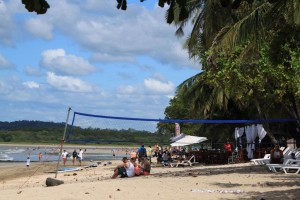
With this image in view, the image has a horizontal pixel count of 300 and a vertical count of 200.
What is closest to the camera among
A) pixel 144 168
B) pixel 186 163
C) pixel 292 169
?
pixel 292 169

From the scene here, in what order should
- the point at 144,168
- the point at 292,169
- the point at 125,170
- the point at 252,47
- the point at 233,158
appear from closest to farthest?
the point at 252,47
the point at 292,169
the point at 125,170
the point at 144,168
the point at 233,158

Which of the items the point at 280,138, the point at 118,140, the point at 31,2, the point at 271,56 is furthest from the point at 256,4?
the point at 280,138

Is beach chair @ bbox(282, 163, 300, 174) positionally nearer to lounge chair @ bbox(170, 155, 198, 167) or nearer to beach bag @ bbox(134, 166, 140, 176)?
beach bag @ bbox(134, 166, 140, 176)

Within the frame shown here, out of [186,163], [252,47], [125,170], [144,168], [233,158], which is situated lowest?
[125,170]

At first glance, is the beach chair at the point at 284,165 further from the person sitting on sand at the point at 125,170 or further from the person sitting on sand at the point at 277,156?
the person sitting on sand at the point at 125,170

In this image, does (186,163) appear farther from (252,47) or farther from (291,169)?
(252,47)

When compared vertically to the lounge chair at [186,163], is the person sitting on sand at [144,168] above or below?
Answer: below

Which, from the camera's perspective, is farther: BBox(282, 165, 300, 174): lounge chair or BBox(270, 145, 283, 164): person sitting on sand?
BBox(270, 145, 283, 164): person sitting on sand

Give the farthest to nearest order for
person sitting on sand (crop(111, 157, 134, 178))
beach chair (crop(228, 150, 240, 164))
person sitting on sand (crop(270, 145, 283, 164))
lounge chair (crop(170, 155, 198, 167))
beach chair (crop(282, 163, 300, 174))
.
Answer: beach chair (crop(228, 150, 240, 164)) → lounge chair (crop(170, 155, 198, 167)) → person sitting on sand (crop(270, 145, 283, 164)) → person sitting on sand (crop(111, 157, 134, 178)) → beach chair (crop(282, 163, 300, 174))

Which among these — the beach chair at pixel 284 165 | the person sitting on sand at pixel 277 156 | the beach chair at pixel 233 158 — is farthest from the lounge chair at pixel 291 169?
the beach chair at pixel 233 158

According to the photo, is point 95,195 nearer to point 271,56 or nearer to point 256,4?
point 271,56

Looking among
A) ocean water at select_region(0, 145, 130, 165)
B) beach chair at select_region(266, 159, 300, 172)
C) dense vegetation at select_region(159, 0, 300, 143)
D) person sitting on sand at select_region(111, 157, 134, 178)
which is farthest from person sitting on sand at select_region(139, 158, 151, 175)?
ocean water at select_region(0, 145, 130, 165)

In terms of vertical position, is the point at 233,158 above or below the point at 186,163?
above

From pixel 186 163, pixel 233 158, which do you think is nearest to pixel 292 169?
pixel 186 163
